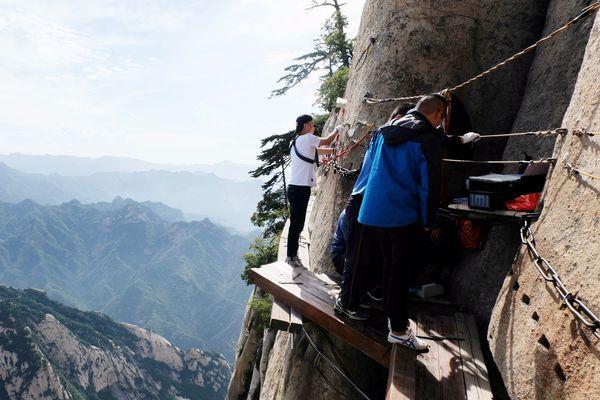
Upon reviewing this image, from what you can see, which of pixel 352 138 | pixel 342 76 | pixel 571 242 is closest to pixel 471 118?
pixel 352 138

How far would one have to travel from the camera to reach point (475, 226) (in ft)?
21.7

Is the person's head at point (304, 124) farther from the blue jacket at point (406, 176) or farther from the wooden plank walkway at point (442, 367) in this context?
the wooden plank walkway at point (442, 367)

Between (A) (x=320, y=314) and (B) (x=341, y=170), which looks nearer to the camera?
(A) (x=320, y=314)

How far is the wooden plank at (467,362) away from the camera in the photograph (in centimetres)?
433

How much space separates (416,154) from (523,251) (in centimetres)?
163

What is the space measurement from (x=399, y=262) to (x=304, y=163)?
11.6ft

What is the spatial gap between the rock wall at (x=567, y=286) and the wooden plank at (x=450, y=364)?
1.65 ft

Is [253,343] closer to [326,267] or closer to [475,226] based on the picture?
[326,267]

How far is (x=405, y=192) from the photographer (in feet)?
15.3

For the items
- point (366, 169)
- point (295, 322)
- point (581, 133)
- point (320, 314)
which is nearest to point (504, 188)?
point (581, 133)

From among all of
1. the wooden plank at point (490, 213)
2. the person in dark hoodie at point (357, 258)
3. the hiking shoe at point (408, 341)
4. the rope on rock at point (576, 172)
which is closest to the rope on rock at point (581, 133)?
the rope on rock at point (576, 172)

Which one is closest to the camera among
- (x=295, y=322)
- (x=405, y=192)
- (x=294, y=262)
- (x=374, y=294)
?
(x=405, y=192)

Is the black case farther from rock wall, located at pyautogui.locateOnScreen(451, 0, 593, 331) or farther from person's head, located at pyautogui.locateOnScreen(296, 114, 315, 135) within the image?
person's head, located at pyautogui.locateOnScreen(296, 114, 315, 135)

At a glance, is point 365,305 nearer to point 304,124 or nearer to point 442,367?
point 442,367
